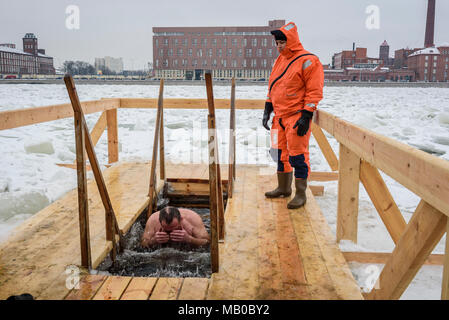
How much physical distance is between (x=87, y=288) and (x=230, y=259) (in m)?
0.90

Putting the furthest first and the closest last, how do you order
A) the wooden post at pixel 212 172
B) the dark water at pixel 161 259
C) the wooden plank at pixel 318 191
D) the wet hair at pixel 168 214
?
the wooden plank at pixel 318 191, the wet hair at pixel 168 214, the dark water at pixel 161 259, the wooden post at pixel 212 172

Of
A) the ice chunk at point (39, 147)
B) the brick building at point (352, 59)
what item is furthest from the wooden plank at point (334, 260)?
the brick building at point (352, 59)

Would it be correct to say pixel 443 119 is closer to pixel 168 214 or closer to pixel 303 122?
pixel 303 122

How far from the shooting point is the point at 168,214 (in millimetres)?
3713

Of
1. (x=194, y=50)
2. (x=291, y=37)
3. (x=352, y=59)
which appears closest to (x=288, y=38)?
(x=291, y=37)

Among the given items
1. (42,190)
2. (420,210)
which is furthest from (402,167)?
(42,190)

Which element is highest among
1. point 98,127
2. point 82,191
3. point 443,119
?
point 98,127

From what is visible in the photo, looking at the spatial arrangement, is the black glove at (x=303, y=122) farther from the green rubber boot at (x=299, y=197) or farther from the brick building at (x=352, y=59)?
the brick building at (x=352, y=59)

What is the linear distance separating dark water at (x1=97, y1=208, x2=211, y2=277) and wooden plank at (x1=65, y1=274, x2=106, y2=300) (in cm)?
103

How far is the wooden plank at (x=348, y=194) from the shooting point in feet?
9.31

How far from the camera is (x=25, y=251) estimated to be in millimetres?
2783

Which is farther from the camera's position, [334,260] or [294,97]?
[294,97]

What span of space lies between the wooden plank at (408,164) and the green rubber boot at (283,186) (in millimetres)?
1469

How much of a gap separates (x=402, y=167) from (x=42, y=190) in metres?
4.33
